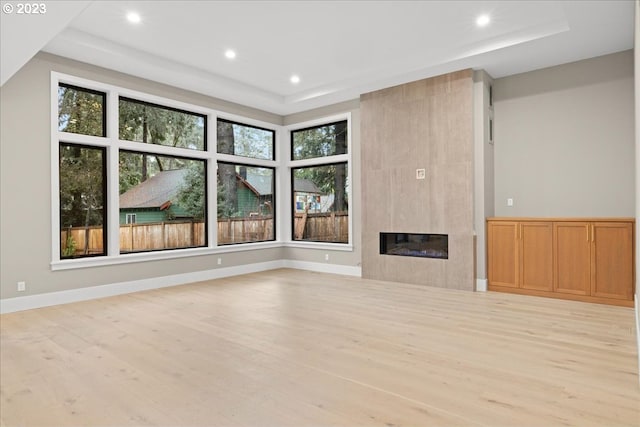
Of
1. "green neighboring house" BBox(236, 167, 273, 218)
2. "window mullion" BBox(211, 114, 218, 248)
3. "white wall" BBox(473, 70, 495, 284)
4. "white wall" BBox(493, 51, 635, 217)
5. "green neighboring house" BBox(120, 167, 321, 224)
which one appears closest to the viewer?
"white wall" BBox(493, 51, 635, 217)

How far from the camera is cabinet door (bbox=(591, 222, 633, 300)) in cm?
460

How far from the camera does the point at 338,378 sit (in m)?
2.67

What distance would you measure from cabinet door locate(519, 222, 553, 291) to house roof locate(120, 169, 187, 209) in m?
5.40

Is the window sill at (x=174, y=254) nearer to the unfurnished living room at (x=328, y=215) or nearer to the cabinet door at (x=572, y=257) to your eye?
the unfurnished living room at (x=328, y=215)

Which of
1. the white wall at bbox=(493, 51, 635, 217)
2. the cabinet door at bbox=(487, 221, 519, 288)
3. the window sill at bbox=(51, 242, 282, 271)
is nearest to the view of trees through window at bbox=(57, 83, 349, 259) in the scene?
the window sill at bbox=(51, 242, 282, 271)

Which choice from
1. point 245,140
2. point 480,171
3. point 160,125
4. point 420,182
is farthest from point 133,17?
point 480,171

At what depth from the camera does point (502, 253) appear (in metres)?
5.54

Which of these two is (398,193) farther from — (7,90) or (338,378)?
(7,90)

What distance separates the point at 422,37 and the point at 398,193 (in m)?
2.42

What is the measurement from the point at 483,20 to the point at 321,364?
4.21 m

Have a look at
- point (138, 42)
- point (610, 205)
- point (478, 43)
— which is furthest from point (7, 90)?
point (610, 205)

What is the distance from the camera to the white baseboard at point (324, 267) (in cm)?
706

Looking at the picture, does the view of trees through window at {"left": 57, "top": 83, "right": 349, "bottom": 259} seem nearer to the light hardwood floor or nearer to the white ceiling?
the white ceiling

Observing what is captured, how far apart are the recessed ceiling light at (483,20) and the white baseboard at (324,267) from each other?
4.20m
